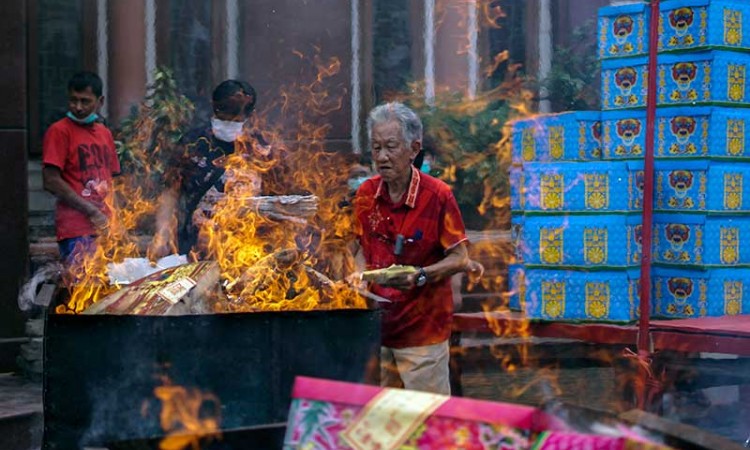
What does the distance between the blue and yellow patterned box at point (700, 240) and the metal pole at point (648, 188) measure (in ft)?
0.68

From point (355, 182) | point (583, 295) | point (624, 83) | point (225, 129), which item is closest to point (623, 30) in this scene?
point (624, 83)

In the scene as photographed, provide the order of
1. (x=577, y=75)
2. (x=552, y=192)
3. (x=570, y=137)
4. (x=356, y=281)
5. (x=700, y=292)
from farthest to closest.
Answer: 1. (x=577, y=75)
2. (x=570, y=137)
3. (x=552, y=192)
4. (x=700, y=292)
5. (x=356, y=281)

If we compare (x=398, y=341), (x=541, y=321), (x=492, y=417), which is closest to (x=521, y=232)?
(x=541, y=321)

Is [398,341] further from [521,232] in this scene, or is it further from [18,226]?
[18,226]

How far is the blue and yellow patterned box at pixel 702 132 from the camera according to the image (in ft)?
19.4

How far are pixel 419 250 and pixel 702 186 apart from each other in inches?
73.0

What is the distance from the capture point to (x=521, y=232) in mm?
6504

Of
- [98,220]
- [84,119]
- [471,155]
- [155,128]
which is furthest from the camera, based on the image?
[471,155]

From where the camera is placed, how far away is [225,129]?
22.0 ft

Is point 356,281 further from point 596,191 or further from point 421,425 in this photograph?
point 421,425

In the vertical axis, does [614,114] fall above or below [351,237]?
above

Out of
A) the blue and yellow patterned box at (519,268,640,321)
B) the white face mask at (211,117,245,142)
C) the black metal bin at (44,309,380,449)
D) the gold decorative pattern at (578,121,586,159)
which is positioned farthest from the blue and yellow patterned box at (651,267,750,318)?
the black metal bin at (44,309,380,449)

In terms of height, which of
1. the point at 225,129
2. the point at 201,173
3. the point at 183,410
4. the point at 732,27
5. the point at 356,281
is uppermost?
the point at 732,27

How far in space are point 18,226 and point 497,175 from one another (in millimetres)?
4142
